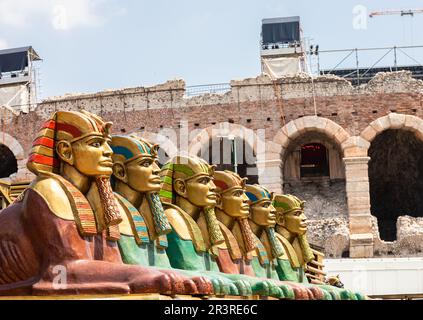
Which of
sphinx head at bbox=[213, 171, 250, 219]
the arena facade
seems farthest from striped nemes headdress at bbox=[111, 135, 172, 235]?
the arena facade

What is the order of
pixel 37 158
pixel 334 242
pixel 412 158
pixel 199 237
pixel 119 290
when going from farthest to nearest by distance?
1. pixel 412 158
2. pixel 334 242
3. pixel 199 237
4. pixel 37 158
5. pixel 119 290

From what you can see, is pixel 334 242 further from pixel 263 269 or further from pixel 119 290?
pixel 119 290

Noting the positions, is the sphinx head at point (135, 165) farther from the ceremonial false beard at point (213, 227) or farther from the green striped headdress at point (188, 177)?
the ceremonial false beard at point (213, 227)

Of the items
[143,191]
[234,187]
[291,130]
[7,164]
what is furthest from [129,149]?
[7,164]

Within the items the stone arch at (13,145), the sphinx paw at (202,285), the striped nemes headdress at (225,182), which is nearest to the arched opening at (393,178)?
the stone arch at (13,145)

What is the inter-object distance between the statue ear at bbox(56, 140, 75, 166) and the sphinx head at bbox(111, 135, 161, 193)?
116 centimetres

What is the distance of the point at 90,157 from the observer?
980cm

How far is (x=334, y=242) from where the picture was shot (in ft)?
96.1

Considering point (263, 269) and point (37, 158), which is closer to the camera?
point (37, 158)

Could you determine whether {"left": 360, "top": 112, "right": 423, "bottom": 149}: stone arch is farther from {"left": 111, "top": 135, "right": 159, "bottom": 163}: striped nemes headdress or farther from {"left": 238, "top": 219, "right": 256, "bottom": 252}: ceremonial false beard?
{"left": 111, "top": 135, "right": 159, "bottom": 163}: striped nemes headdress

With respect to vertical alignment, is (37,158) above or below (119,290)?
above

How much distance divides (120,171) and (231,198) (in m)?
2.96
